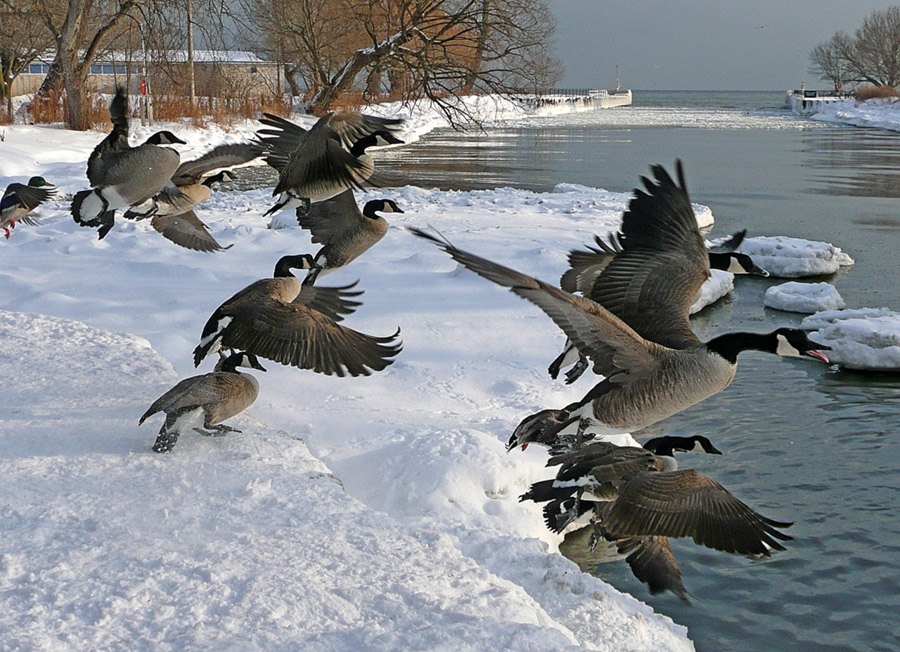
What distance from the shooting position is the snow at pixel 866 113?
51494 mm

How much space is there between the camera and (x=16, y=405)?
17.4ft

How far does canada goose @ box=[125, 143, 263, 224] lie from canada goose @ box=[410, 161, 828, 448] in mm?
2183

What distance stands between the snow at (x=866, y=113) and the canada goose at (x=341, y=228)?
47.8m

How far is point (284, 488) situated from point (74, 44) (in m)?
20.4

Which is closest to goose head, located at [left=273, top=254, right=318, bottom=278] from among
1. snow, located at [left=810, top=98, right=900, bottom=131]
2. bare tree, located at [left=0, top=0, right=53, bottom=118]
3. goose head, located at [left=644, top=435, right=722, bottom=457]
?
goose head, located at [left=644, top=435, right=722, bottom=457]

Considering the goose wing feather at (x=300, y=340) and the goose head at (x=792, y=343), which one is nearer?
the goose head at (x=792, y=343)

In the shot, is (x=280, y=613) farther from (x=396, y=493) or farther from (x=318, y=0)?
(x=318, y=0)

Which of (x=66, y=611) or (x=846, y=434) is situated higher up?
(x=66, y=611)

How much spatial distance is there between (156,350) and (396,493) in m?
2.71

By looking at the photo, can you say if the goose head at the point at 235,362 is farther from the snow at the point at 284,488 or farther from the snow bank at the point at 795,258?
the snow bank at the point at 795,258

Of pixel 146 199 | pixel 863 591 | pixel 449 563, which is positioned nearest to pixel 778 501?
pixel 863 591

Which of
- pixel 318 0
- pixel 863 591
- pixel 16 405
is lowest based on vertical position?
pixel 863 591

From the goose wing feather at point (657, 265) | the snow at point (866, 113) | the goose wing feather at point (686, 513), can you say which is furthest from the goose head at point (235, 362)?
the snow at point (866, 113)

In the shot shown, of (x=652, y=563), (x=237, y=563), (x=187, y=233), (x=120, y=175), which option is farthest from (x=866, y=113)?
(x=237, y=563)
